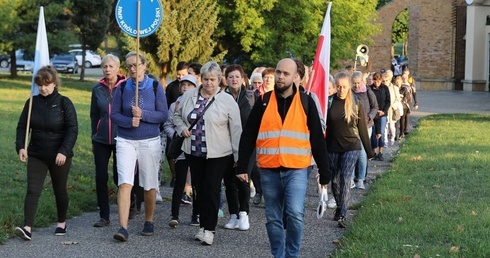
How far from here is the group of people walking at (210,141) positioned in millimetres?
7879

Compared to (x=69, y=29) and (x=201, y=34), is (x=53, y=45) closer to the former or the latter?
(x=69, y=29)

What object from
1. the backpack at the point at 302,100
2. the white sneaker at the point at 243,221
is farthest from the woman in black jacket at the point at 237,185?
the backpack at the point at 302,100

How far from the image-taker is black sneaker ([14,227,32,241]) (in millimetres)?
9312

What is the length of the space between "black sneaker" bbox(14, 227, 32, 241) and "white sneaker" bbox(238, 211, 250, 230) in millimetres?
2251

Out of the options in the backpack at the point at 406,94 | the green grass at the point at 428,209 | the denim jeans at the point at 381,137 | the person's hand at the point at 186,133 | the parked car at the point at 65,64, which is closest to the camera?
the green grass at the point at 428,209

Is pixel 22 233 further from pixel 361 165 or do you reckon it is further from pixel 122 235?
pixel 361 165

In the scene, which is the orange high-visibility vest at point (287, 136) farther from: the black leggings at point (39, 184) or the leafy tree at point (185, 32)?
the leafy tree at point (185, 32)

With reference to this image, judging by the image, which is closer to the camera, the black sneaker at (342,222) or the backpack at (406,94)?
the black sneaker at (342,222)

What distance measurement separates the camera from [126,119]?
9789 millimetres

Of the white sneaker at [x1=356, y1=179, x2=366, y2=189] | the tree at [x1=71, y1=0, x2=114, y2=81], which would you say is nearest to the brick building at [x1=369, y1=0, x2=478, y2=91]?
the tree at [x1=71, y1=0, x2=114, y2=81]

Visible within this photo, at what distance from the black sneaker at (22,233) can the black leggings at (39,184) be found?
0.33 feet

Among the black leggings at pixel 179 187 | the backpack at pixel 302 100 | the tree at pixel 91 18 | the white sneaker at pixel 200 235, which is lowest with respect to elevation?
the white sneaker at pixel 200 235

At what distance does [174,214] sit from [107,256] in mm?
1913

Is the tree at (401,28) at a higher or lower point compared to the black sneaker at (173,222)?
higher
